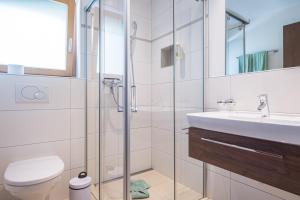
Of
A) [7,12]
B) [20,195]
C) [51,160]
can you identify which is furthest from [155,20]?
[20,195]

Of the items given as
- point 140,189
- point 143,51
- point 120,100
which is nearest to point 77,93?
point 120,100

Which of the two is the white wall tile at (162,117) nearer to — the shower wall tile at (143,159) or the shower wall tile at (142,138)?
the shower wall tile at (142,138)

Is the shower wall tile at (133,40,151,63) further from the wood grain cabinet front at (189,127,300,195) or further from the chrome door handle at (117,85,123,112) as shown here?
the wood grain cabinet front at (189,127,300,195)

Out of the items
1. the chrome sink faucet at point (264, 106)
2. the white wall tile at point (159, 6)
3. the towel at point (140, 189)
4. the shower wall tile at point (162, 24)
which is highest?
the white wall tile at point (159, 6)

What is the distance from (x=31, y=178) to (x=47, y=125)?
590 millimetres

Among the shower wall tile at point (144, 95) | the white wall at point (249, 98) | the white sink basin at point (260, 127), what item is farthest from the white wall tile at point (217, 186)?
the shower wall tile at point (144, 95)

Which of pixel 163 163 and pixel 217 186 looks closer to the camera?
pixel 217 186

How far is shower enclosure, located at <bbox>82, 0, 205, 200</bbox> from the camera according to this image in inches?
53.0

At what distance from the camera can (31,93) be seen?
Answer: 62.4 inches

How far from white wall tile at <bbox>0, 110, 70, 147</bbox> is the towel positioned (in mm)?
809

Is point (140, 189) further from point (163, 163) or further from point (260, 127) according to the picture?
point (260, 127)

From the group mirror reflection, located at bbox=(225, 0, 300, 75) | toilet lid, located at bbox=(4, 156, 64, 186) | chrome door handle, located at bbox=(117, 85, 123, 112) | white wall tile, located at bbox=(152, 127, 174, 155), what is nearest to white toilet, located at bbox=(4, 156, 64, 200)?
toilet lid, located at bbox=(4, 156, 64, 186)

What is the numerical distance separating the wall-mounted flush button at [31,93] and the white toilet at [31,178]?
1.70 ft

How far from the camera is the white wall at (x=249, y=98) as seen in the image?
114 centimetres
